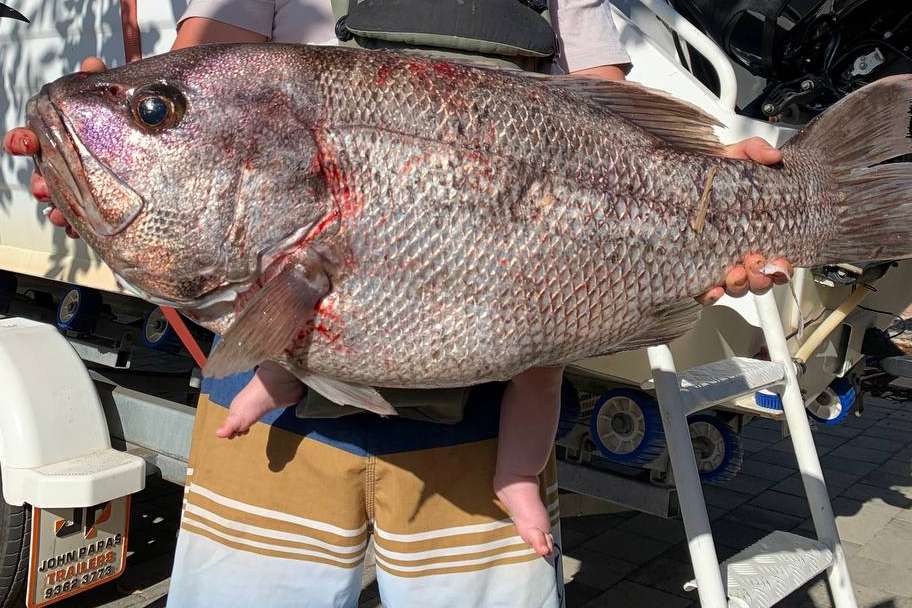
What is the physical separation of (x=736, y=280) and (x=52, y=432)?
2.58 metres

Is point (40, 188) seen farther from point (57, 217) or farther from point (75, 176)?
point (75, 176)

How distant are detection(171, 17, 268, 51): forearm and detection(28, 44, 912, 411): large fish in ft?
0.99

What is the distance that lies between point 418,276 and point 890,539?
14.3 ft

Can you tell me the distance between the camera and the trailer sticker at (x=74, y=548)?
3.28 metres

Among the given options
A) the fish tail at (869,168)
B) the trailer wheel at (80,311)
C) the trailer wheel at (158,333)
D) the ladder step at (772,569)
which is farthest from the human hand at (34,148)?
the trailer wheel at (80,311)

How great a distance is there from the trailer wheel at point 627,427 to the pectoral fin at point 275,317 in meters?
1.87

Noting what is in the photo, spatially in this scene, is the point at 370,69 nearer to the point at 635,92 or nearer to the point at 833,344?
the point at 635,92

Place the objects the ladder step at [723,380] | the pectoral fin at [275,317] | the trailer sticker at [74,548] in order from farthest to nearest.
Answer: the trailer sticker at [74,548] < the ladder step at [723,380] < the pectoral fin at [275,317]

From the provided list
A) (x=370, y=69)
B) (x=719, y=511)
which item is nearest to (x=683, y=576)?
(x=719, y=511)

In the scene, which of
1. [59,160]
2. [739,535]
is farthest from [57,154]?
[739,535]

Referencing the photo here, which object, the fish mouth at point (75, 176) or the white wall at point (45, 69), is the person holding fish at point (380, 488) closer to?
the fish mouth at point (75, 176)

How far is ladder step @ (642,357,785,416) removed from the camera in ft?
8.70

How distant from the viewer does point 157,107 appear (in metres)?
1.52

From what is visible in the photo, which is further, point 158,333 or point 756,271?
point 158,333
